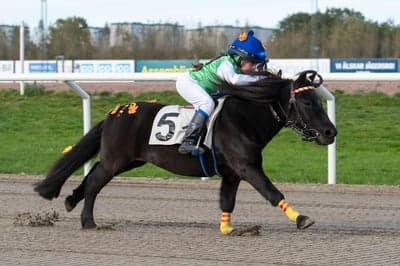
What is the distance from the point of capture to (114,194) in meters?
11.0

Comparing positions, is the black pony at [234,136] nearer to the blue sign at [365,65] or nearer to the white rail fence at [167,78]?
the white rail fence at [167,78]

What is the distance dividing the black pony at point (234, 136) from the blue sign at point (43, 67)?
3626 cm

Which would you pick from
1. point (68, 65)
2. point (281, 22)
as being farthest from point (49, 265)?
point (281, 22)

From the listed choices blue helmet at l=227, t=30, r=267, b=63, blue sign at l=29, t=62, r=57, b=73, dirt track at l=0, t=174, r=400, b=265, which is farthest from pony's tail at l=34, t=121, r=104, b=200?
blue sign at l=29, t=62, r=57, b=73

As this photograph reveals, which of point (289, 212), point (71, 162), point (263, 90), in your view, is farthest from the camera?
point (71, 162)

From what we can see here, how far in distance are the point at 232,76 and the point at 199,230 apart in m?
1.44

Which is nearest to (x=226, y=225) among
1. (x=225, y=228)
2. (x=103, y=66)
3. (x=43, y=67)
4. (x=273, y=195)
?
(x=225, y=228)

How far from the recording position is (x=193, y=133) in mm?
7793

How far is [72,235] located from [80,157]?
0.87m

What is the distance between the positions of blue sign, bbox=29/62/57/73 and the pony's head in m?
37.1

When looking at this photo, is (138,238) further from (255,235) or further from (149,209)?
(149,209)

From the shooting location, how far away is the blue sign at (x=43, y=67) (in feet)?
145

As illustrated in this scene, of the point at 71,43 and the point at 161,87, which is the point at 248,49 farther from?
the point at 71,43

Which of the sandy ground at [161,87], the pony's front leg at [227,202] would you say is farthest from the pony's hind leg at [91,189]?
the sandy ground at [161,87]
